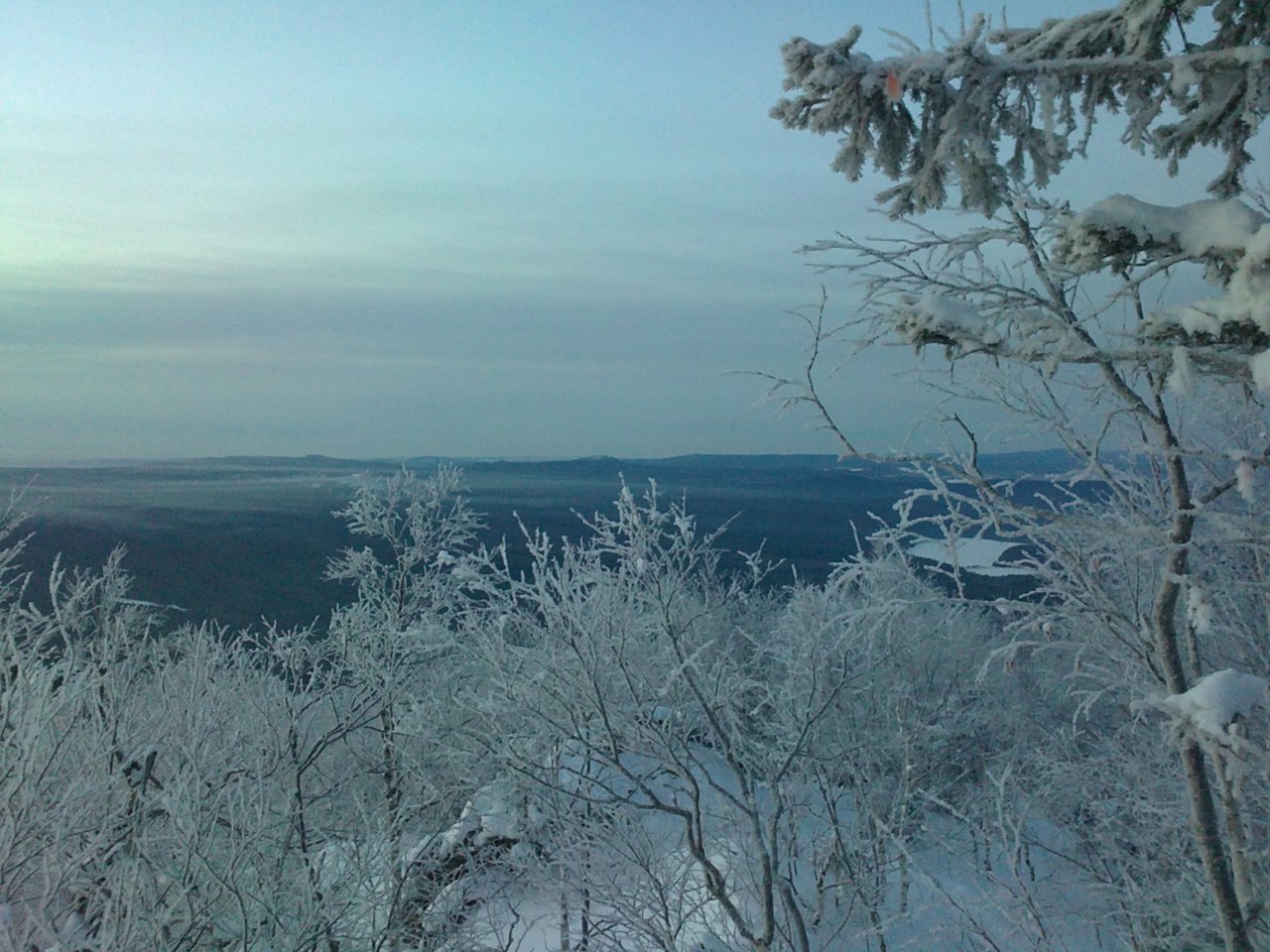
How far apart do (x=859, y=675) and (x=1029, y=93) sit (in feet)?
35.2

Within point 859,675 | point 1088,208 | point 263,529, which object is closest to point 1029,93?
point 1088,208

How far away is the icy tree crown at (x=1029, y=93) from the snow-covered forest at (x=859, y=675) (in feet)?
0.06

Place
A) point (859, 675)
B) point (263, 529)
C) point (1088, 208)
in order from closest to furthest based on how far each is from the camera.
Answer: point (1088, 208)
point (859, 675)
point (263, 529)

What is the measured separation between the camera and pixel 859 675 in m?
13.7

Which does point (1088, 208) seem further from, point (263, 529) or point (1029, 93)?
point (263, 529)

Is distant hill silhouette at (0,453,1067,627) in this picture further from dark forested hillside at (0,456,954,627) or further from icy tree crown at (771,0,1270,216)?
icy tree crown at (771,0,1270,216)

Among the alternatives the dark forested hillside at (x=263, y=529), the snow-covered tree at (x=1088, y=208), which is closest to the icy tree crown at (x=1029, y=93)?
the snow-covered tree at (x=1088, y=208)

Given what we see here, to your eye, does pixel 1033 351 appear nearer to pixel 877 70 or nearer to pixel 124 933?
pixel 877 70

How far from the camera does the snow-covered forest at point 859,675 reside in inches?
166

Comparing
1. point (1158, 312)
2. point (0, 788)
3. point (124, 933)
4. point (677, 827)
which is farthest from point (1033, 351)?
point (677, 827)

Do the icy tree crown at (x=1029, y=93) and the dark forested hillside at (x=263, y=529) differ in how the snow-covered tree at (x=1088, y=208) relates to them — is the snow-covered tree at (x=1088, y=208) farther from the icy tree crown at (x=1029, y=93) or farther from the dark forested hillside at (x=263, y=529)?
the dark forested hillside at (x=263, y=529)

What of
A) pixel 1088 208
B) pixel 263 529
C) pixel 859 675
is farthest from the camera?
pixel 263 529

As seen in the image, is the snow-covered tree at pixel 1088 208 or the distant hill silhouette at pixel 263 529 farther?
the distant hill silhouette at pixel 263 529

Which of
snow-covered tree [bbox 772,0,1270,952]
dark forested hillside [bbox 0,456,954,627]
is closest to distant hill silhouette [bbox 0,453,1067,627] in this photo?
dark forested hillside [bbox 0,456,954,627]
